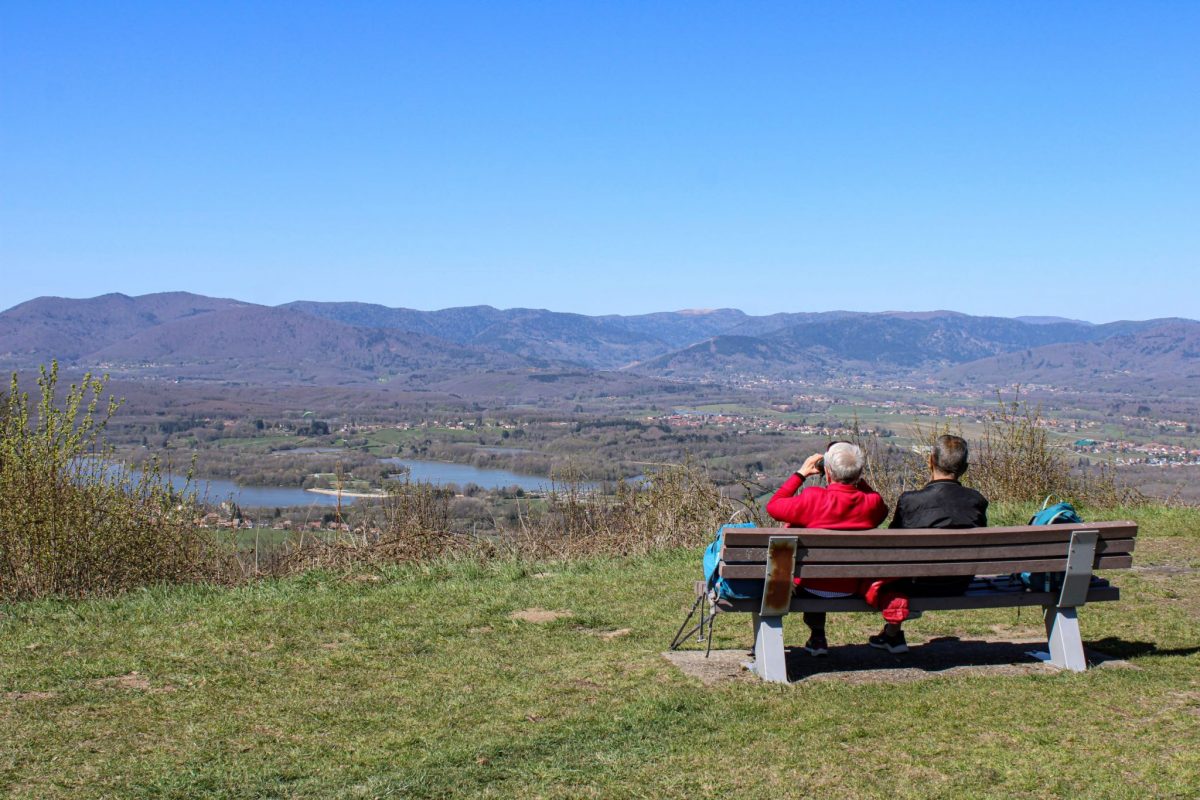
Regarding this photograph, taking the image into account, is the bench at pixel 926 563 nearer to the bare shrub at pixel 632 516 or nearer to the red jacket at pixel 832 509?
the red jacket at pixel 832 509

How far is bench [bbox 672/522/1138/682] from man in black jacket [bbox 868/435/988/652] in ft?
0.41

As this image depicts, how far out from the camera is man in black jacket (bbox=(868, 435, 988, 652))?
576cm

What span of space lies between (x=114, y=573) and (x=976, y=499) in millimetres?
6647

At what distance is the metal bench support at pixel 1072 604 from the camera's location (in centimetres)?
571

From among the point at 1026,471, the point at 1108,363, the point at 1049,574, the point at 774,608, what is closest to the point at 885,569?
the point at 774,608

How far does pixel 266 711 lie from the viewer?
16.7 ft

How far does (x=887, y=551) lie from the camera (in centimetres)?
537

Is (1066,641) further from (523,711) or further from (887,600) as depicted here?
(523,711)

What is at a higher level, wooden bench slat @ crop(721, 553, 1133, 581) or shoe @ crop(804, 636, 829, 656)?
wooden bench slat @ crop(721, 553, 1133, 581)

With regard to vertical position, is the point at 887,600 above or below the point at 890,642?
above

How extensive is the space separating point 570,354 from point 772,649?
194099mm

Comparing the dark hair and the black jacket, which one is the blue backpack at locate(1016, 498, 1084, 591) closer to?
the black jacket

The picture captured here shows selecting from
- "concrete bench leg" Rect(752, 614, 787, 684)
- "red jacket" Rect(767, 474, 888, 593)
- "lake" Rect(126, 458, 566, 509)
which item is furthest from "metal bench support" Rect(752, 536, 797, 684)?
"lake" Rect(126, 458, 566, 509)

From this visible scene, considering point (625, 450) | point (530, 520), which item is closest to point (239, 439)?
point (625, 450)
